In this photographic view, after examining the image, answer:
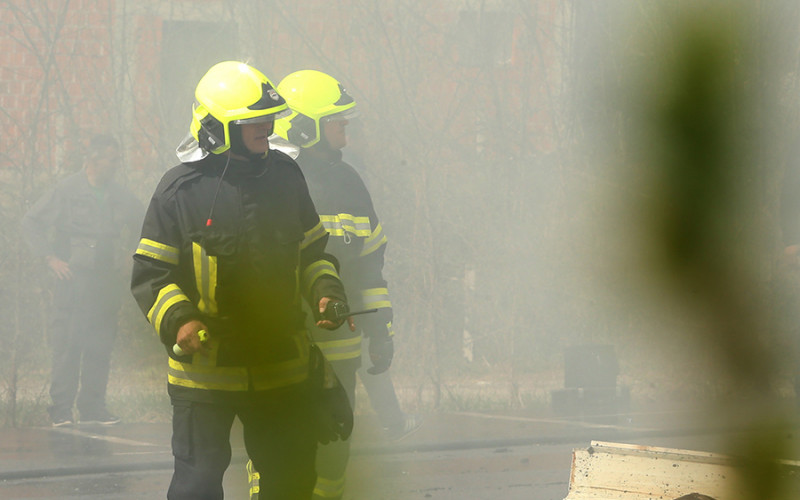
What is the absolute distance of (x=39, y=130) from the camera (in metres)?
10.1

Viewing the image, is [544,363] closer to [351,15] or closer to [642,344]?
[642,344]

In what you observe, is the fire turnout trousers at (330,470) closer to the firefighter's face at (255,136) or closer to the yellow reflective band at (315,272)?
the yellow reflective band at (315,272)

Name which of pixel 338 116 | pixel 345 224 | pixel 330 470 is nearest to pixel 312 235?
pixel 330 470

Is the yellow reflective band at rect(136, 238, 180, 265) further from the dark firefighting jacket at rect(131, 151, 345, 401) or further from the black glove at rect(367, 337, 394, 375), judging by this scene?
the black glove at rect(367, 337, 394, 375)

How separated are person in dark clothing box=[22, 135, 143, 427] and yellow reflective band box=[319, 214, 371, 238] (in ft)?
10.8

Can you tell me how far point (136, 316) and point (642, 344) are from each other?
4.10m

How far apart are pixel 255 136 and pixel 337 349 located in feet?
4.39

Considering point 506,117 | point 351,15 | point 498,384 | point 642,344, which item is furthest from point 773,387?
point 351,15

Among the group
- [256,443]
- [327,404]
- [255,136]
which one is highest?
[255,136]

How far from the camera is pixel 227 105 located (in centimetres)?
415

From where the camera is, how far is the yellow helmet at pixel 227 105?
4.15 metres

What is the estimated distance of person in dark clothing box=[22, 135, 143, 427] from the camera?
8492 millimetres

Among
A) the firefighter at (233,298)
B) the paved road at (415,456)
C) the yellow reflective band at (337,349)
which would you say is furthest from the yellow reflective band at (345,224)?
the paved road at (415,456)

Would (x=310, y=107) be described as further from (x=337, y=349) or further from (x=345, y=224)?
(x=337, y=349)
